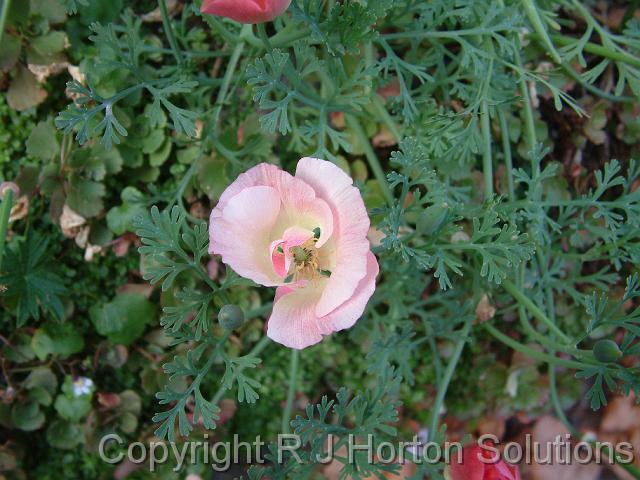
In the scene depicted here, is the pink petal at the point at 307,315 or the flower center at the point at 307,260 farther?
the flower center at the point at 307,260

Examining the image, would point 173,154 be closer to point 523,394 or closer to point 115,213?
point 115,213

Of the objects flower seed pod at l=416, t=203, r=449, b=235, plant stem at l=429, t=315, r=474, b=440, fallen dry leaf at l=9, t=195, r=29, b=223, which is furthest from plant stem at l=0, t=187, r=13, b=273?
plant stem at l=429, t=315, r=474, b=440

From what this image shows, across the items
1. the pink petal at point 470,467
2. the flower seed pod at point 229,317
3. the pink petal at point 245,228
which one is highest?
the pink petal at point 245,228

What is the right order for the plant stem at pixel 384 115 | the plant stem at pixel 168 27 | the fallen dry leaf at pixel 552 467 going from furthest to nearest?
the fallen dry leaf at pixel 552 467 < the plant stem at pixel 384 115 < the plant stem at pixel 168 27

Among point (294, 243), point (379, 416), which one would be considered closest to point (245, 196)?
point (294, 243)

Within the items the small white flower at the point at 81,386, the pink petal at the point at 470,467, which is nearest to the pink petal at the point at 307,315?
the pink petal at the point at 470,467

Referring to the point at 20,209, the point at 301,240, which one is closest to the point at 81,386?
the point at 20,209

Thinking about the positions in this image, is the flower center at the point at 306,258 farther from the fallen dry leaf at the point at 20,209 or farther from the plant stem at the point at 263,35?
the fallen dry leaf at the point at 20,209

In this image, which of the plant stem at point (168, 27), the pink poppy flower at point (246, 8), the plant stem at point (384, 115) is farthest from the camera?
the plant stem at point (384, 115)
